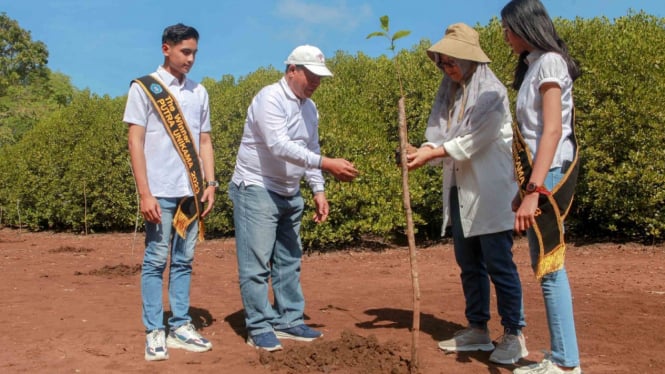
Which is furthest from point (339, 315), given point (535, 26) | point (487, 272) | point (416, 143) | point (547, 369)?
point (416, 143)

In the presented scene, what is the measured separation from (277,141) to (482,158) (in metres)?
1.26

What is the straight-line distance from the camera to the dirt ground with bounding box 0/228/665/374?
395 cm

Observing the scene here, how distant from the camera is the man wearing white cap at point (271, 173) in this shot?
405cm

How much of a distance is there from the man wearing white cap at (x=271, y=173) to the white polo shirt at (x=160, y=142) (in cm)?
39

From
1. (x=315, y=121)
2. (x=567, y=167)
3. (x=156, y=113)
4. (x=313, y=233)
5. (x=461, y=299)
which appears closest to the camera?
(x=567, y=167)

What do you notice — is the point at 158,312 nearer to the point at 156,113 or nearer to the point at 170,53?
the point at 156,113

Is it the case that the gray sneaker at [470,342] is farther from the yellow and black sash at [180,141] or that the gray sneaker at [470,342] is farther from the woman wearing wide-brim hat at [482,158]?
the yellow and black sash at [180,141]

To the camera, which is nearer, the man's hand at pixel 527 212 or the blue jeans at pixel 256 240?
the man's hand at pixel 527 212

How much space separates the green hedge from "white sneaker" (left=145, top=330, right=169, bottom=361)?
550 centimetres

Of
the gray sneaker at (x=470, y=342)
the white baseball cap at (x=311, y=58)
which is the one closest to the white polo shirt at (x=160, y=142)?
the white baseball cap at (x=311, y=58)

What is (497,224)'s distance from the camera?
3859 millimetres

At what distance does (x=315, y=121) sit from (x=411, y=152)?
966 millimetres

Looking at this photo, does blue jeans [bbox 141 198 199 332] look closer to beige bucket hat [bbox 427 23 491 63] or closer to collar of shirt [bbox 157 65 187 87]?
collar of shirt [bbox 157 65 187 87]

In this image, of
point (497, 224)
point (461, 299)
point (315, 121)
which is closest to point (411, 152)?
point (497, 224)
